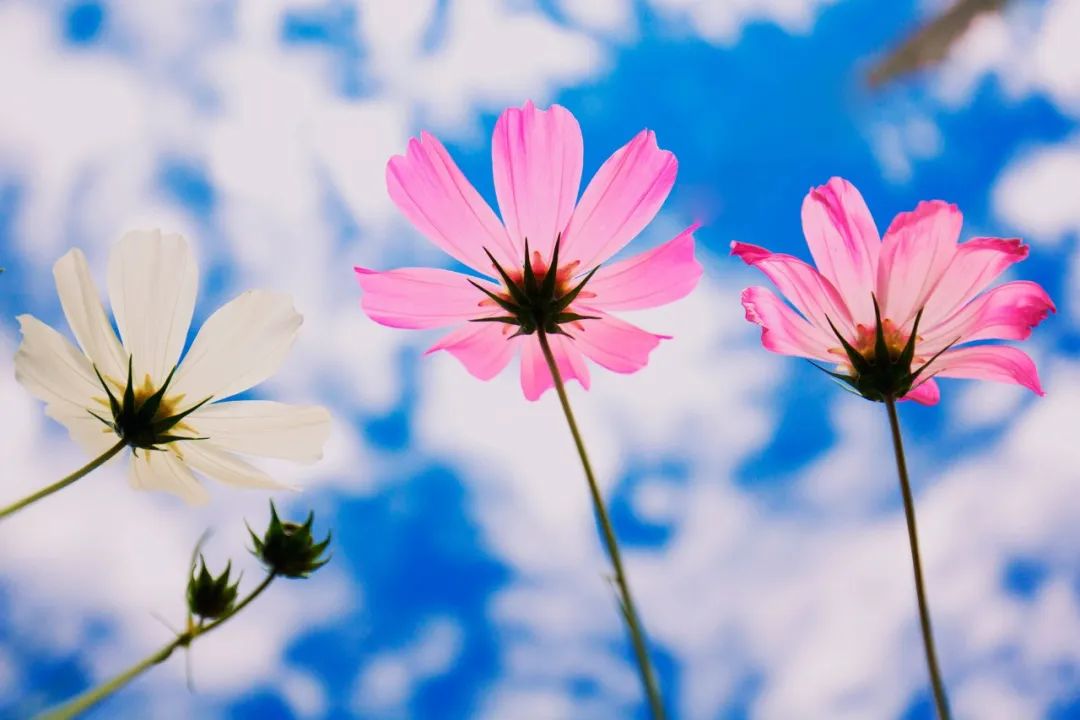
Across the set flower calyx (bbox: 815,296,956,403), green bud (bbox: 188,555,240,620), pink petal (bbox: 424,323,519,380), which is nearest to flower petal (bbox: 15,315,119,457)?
green bud (bbox: 188,555,240,620)

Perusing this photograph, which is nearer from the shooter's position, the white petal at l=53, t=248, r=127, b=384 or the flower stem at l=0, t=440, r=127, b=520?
the flower stem at l=0, t=440, r=127, b=520

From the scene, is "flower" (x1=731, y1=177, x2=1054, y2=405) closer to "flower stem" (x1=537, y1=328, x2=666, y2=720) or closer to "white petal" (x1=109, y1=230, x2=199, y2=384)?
"flower stem" (x1=537, y1=328, x2=666, y2=720)

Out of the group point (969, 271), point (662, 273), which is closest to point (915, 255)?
point (969, 271)

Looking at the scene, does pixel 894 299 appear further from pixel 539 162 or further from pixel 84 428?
pixel 84 428

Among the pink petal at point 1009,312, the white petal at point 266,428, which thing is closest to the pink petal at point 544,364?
the white petal at point 266,428

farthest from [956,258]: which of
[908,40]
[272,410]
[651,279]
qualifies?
[908,40]

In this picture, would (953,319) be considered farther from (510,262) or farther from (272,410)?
(272,410)
